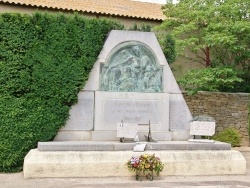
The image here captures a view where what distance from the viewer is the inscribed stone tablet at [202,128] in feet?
36.7

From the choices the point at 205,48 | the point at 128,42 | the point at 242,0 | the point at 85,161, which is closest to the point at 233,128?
the point at 205,48

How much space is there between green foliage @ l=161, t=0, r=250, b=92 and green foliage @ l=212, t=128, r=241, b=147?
8.42ft

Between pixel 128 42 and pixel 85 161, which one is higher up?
pixel 128 42

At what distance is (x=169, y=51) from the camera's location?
13383mm

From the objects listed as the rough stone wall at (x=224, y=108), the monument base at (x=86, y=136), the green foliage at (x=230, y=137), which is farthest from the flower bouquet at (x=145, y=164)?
the rough stone wall at (x=224, y=108)

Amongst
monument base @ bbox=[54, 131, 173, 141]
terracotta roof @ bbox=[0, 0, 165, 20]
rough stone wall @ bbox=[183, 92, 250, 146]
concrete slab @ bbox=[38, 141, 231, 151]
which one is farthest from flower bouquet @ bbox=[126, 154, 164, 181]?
terracotta roof @ bbox=[0, 0, 165, 20]

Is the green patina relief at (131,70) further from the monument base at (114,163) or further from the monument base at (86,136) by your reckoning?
the monument base at (114,163)

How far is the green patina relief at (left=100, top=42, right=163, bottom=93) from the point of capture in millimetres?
11344

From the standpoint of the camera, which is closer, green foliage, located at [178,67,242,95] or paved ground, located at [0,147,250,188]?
paved ground, located at [0,147,250,188]

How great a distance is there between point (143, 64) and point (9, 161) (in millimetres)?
4589

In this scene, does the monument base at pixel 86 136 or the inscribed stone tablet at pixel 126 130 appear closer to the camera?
the inscribed stone tablet at pixel 126 130

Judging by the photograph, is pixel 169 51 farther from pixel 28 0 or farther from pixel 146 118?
pixel 28 0

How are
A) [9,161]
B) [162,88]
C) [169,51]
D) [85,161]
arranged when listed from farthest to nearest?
[169,51] < [162,88] < [9,161] < [85,161]

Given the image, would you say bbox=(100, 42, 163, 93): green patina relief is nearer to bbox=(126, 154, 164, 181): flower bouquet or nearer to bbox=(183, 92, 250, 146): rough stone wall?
bbox=(126, 154, 164, 181): flower bouquet
